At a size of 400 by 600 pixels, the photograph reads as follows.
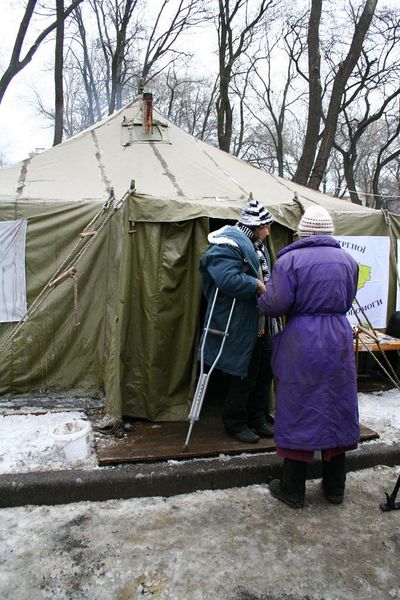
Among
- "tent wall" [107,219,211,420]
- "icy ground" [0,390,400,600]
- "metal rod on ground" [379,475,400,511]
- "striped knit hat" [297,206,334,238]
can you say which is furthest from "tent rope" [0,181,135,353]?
"metal rod on ground" [379,475,400,511]

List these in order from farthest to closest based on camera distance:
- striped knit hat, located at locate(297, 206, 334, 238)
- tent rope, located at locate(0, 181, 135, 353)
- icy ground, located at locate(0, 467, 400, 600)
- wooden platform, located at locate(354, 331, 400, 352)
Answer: wooden platform, located at locate(354, 331, 400, 352) → tent rope, located at locate(0, 181, 135, 353) → striped knit hat, located at locate(297, 206, 334, 238) → icy ground, located at locate(0, 467, 400, 600)

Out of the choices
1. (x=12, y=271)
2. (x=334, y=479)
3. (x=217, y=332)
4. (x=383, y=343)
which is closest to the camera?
(x=334, y=479)

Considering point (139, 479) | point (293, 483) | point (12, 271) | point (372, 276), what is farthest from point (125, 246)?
point (372, 276)

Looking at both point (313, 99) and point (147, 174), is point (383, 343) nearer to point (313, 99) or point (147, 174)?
point (147, 174)

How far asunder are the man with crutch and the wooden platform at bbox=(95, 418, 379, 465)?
129 millimetres

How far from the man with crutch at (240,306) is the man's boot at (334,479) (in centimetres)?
72

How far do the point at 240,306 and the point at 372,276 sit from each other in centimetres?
296

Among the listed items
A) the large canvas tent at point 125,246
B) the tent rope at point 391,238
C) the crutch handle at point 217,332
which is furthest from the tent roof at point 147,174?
the crutch handle at point 217,332

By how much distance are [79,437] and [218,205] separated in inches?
90.1

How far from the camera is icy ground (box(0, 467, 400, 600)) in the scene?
8.50 feet

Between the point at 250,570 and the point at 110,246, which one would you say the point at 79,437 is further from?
the point at 110,246

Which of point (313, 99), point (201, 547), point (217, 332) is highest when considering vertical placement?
point (313, 99)

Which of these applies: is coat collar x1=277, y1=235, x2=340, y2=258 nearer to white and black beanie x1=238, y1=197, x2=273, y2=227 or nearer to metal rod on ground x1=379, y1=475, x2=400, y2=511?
white and black beanie x1=238, y1=197, x2=273, y2=227

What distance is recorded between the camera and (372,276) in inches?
237
